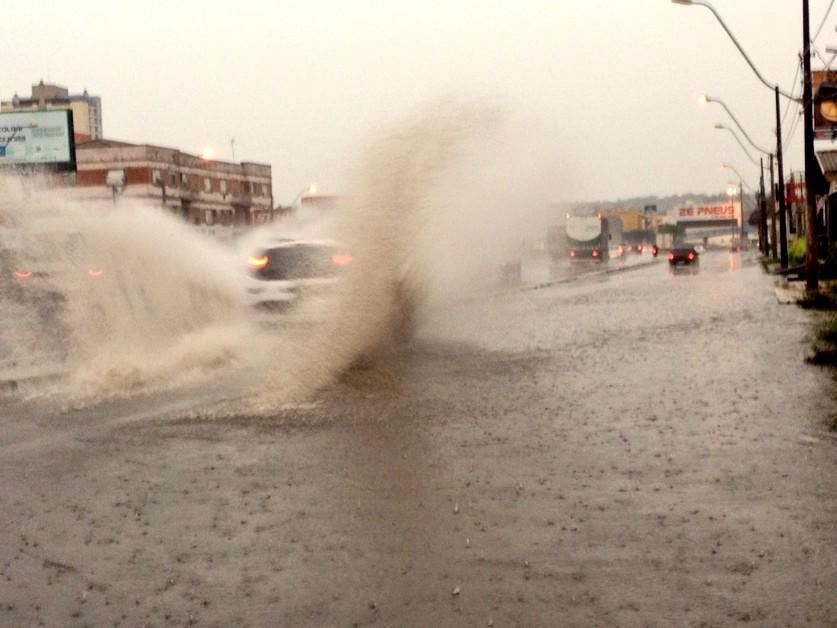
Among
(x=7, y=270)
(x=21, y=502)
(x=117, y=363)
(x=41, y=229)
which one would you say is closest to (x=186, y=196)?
(x=7, y=270)

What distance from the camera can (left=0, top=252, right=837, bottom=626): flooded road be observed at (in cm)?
540

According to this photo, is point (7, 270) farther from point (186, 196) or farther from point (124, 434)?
point (186, 196)

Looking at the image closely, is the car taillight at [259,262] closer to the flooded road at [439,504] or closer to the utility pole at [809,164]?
the flooded road at [439,504]

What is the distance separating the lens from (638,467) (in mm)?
8305

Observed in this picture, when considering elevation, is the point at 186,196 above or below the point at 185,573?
above

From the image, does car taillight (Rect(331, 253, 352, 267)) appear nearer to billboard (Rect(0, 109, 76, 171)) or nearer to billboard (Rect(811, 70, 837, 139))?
billboard (Rect(811, 70, 837, 139))

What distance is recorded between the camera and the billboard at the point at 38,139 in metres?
57.1

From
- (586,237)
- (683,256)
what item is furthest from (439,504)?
(586,237)

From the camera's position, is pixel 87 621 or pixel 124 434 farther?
pixel 124 434

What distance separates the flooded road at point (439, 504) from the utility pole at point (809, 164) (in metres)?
15.3

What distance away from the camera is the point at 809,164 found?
93.1ft

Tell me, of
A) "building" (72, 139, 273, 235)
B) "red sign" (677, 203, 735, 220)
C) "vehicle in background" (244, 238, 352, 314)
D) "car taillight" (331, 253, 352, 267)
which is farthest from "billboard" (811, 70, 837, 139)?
"red sign" (677, 203, 735, 220)

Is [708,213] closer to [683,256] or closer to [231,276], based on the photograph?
[683,256]

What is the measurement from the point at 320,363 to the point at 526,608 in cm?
857
